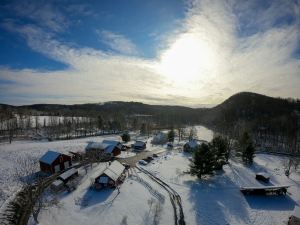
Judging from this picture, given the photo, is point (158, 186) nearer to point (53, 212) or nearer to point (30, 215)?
point (53, 212)

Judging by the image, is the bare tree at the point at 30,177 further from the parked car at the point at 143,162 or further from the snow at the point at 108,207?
the parked car at the point at 143,162

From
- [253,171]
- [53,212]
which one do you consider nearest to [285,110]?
[253,171]

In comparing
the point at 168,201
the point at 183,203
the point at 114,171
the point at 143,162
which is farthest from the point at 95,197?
the point at 143,162

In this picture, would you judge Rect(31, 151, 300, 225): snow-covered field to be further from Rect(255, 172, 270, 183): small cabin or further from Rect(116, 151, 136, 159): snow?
Rect(116, 151, 136, 159): snow

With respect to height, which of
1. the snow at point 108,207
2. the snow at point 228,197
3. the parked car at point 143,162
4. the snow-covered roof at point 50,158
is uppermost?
the snow-covered roof at point 50,158

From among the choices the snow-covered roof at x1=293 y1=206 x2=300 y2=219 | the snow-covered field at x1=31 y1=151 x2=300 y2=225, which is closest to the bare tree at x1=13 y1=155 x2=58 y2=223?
the snow-covered field at x1=31 y1=151 x2=300 y2=225

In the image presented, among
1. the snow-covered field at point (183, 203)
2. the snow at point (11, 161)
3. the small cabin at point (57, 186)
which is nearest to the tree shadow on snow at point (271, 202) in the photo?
the snow-covered field at point (183, 203)
